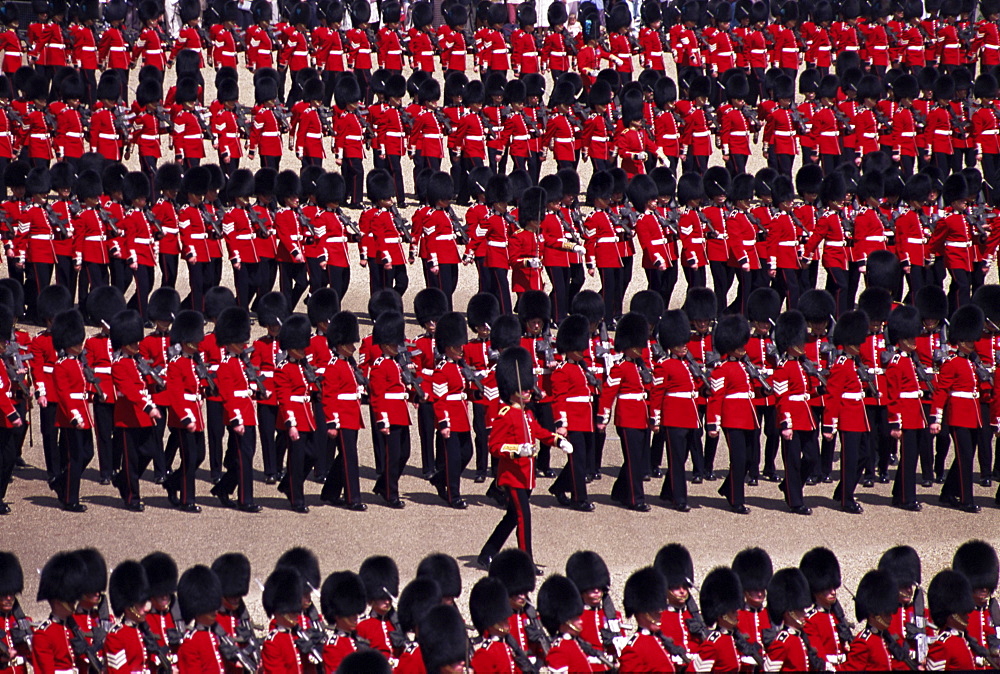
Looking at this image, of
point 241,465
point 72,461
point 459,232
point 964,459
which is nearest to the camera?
point 72,461

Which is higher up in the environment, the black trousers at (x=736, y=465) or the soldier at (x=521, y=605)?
the soldier at (x=521, y=605)

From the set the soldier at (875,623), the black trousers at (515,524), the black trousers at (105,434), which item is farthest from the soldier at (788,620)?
the black trousers at (105,434)

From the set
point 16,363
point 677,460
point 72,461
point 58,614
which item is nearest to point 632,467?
point 677,460

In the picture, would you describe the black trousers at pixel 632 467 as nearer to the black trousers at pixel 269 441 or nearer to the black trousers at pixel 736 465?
the black trousers at pixel 736 465

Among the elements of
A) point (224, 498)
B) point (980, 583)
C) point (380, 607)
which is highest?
point (380, 607)

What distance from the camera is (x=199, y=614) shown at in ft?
22.0

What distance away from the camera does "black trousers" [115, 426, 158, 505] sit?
8.79 m

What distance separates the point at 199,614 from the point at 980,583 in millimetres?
3152

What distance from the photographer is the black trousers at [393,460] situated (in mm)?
8969

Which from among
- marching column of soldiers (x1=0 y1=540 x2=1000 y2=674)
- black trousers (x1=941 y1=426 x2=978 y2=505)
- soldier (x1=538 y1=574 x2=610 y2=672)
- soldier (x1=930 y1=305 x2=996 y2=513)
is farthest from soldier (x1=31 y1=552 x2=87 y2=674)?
black trousers (x1=941 y1=426 x2=978 y2=505)

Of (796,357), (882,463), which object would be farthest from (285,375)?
(882,463)

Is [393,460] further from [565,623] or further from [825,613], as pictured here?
[825,613]

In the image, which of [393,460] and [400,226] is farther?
[400,226]

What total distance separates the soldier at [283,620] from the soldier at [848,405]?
3553mm
